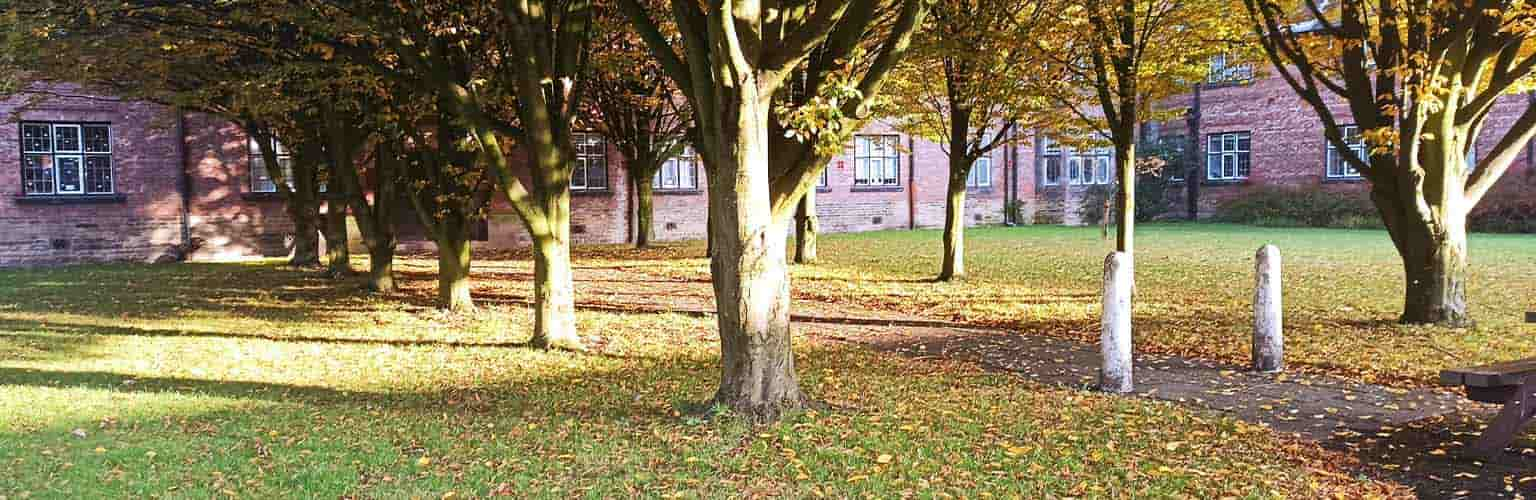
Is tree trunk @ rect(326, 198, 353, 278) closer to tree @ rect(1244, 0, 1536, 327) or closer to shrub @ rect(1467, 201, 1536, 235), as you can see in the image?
tree @ rect(1244, 0, 1536, 327)

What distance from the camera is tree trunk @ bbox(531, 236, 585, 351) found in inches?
412

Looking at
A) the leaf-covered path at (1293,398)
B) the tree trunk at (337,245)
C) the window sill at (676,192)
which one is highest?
the window sill at (676,192)

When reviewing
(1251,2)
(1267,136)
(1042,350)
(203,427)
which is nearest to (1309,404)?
(1042,350)

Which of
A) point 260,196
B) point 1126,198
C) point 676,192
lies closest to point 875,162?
point 676,192

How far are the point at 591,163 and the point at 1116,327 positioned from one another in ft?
75.4

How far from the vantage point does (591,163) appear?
2945 cm

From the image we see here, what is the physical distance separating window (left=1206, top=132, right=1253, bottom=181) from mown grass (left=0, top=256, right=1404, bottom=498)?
29.6 meters

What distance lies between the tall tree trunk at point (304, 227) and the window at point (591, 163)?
8244mm

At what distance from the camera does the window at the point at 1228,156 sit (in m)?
36.0

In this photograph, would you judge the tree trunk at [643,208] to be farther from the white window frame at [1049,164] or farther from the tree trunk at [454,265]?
the white window frame at [1049,164]

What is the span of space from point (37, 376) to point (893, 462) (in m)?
7.30

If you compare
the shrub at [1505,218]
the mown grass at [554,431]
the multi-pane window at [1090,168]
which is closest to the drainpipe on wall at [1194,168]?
the multi-pane window at [1090,168]

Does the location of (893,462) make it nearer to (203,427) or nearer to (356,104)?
(203,427)

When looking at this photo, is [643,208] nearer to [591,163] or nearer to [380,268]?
[591,163]
